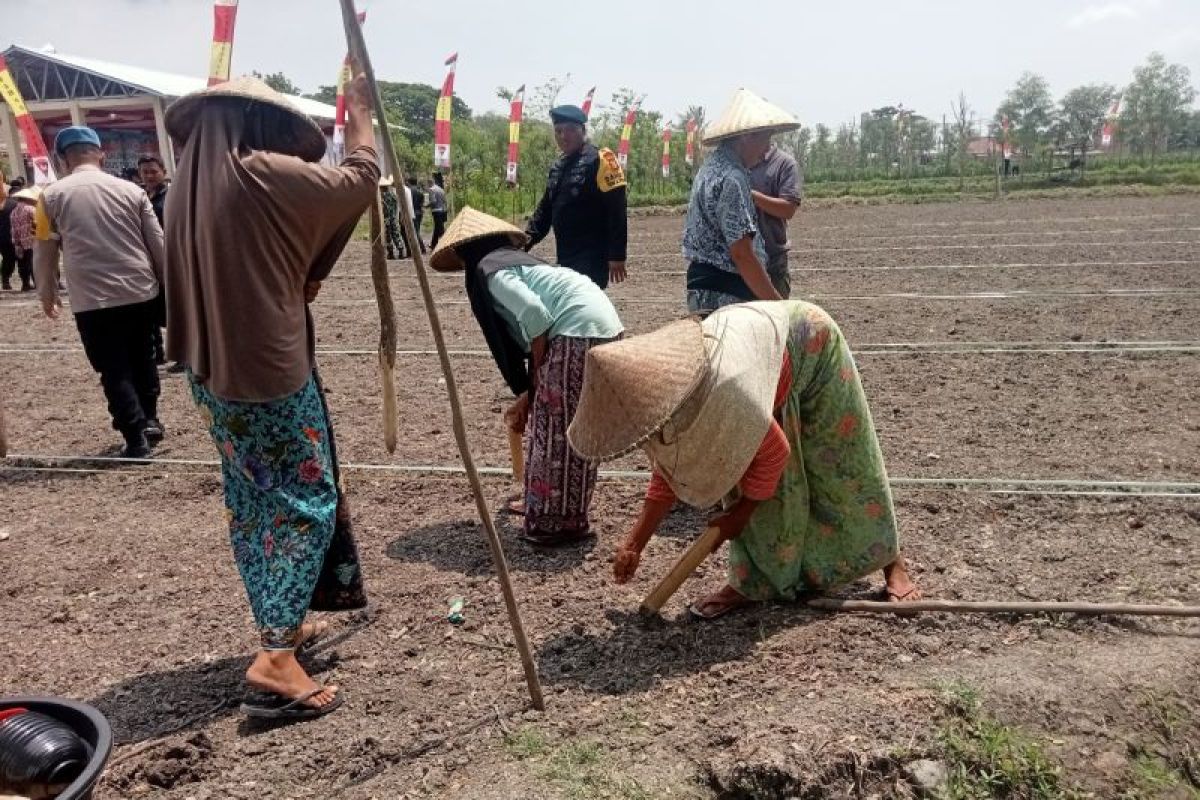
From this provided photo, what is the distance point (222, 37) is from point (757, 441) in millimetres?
7925

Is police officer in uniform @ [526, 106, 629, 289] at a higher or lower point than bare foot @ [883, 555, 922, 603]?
higher

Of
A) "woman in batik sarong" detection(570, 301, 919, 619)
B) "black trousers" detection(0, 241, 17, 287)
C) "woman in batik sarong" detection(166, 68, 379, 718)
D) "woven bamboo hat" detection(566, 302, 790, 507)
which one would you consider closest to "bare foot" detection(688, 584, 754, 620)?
"woman in batik sarong" detection(570, 301, 919, 619)

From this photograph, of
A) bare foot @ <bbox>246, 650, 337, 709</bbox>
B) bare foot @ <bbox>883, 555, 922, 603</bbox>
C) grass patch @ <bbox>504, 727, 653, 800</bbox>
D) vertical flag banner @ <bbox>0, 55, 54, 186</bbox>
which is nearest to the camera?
grass patch @ <bbox>504, 727, 653, 800</bbox>

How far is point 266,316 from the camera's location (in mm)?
2428

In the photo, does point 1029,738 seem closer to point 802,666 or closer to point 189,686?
point 802,666

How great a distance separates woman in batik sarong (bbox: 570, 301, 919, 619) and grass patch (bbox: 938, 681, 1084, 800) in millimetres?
640

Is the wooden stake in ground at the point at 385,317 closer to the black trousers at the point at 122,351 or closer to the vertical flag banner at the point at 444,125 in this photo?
the black trousers at the point at 122,351

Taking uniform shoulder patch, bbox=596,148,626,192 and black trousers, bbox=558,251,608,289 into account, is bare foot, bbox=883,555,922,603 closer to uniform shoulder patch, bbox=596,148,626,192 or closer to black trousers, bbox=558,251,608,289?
black trousers, bbox=558,251,608,289

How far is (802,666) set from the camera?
272 cm

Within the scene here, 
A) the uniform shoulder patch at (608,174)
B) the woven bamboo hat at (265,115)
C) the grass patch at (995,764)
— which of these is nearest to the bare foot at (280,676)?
the woven bamboo hat at (265,115)

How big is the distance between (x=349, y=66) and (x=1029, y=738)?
8.12 feet

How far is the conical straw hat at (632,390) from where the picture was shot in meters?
2.43

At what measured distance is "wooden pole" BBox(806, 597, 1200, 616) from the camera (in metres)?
2.82

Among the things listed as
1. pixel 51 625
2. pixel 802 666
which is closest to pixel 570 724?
pixel 802 666
